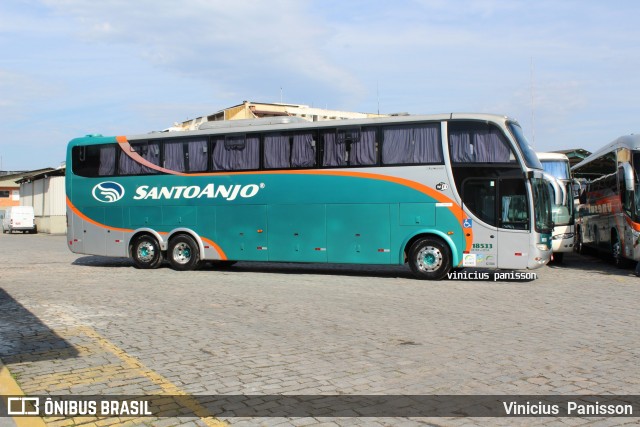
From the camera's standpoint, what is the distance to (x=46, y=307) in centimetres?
1053

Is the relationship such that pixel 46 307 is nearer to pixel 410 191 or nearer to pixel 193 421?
pixel 193 421

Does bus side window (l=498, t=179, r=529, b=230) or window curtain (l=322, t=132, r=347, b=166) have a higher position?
window curtain (l=322, t=132, r=347, b=166)

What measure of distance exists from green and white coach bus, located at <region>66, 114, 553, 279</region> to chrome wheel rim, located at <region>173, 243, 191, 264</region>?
0.04m

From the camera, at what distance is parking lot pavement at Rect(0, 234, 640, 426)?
5.76m

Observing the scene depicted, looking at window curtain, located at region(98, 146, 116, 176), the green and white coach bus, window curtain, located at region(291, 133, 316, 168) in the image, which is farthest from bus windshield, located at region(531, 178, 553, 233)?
window curtain, located at region(98, 146, 116, 176)

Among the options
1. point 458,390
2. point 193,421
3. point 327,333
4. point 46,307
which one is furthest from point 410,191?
point 193,421

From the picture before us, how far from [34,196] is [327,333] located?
54.3m

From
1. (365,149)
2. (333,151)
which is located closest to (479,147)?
(365,149)

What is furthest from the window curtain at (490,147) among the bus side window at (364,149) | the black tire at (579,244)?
the black tire at (579,244)

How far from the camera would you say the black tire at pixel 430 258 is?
14703mm

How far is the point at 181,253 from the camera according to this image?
1780cm

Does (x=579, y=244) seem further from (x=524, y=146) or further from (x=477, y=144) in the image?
(x=477, y=144)

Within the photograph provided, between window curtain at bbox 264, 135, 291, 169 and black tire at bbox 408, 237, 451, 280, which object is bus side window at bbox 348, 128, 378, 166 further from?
black tire at bbox 408, 237, 451, 280

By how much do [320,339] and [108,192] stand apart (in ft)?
41.1
